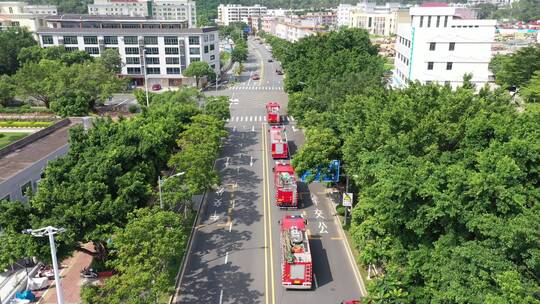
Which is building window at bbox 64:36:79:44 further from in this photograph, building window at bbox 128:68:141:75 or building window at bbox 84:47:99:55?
building window at bbox 128:68:141:75

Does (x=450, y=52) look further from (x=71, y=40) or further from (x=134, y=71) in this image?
(x=71, y=40)

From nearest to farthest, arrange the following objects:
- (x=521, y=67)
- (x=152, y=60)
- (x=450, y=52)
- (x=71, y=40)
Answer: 1. (x=450, y=52)
2. (x=521, y=67)
3. (x=152, y=60)
4. (x=71, y=40)

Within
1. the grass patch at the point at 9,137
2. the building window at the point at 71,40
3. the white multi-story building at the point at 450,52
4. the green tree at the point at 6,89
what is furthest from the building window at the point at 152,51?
the white multi-story building at the point at 450,52

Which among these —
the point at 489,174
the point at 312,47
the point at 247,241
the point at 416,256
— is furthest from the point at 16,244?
the point at 312,47

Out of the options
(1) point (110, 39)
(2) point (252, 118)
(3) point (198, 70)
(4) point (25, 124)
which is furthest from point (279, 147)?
(1) point (110, 39)

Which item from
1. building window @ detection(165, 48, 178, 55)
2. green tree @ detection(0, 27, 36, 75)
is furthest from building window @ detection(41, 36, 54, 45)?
building window @ detection(165, 48, 178, 55)

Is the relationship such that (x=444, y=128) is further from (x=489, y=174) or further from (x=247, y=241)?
(x=247, y=241)
